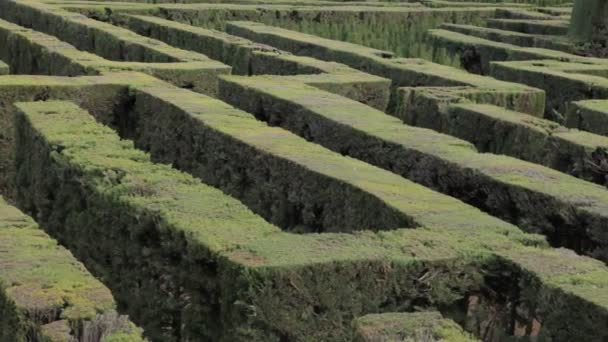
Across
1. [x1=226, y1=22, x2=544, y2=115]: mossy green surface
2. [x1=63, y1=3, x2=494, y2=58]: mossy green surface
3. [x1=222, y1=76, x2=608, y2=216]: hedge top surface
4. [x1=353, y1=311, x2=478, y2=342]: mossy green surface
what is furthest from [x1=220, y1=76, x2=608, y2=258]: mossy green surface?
[x1=63, y1=3, x2=494, y2=58]: mossy green surface

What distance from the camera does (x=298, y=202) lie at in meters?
7.42

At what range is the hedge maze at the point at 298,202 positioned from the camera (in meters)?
5.12

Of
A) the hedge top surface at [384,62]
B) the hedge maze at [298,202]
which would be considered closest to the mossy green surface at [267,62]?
the hedge maze at [298,202]

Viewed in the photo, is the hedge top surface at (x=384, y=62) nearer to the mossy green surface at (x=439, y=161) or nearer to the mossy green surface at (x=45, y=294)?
the mossy green surface at (x=439, y=161)

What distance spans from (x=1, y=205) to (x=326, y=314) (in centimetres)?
227

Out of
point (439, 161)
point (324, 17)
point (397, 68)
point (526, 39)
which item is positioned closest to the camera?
point (439, 161)

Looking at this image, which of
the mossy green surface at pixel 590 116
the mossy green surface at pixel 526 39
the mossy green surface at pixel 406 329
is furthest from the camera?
the mossy green surface at pixel 526 39

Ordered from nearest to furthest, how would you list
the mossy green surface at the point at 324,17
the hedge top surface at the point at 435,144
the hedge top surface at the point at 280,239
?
1. the hedge top surface at the point at 280,239
2. the hedge top surface at the point at 435,144
3. the mossy green surface at the point at 324,17

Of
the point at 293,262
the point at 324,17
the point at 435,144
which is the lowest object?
the point at 324,17

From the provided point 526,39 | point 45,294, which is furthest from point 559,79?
point 45,294

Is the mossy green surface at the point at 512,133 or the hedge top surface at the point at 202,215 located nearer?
the hedge top surface at the point at 202,215

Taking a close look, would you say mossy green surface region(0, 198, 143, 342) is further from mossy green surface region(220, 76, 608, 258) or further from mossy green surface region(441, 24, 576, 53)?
mossy green surface region(441, 24, 576, 53)

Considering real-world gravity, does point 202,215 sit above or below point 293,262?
below

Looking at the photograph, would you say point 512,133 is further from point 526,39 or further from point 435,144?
point 526,39
